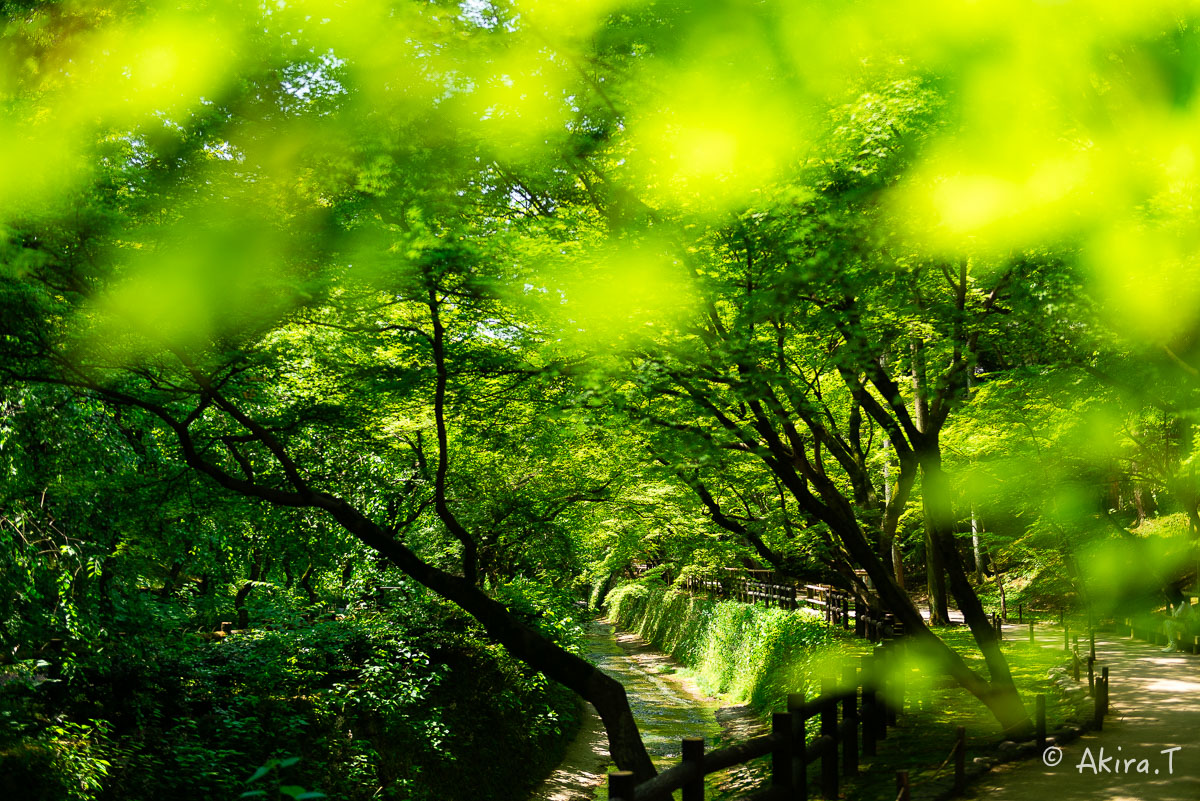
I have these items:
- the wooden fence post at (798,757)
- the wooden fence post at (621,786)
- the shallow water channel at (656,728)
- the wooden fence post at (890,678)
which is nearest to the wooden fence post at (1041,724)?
the wooden fence post at (890,678)

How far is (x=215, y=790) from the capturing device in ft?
27.2

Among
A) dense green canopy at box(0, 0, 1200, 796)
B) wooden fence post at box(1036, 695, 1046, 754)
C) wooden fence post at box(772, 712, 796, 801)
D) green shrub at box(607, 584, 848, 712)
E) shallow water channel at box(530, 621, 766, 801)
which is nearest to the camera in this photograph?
dense green canopy at box(0, 0, 1200, 796)

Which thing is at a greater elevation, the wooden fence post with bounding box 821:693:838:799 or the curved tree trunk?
the curved tree trunk

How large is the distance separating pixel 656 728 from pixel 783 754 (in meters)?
13.0

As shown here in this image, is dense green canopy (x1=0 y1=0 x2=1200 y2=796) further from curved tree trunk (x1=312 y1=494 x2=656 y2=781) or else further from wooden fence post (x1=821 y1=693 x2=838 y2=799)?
wooden fence post (x1=821 y1=693 x2=838 y2=799)

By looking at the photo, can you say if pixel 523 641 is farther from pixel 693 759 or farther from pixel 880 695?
pixel 880 695

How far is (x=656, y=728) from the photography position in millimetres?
19109

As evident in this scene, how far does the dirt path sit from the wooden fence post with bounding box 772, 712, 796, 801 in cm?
210

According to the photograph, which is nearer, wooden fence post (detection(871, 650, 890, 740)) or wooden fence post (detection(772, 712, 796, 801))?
wooden fence post (detection(772, 712, 796, 801))

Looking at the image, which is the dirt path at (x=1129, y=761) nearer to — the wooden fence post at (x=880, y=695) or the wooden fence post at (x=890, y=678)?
the wooden fence post at (x=880, y=695)

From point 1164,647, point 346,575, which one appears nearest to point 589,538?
point 346,575

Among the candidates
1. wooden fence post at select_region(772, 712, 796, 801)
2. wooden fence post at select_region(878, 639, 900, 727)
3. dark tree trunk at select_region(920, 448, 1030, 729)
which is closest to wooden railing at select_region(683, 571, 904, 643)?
wooden fence post at select_region(878, 639, 900, 727)

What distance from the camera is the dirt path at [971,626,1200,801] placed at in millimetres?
7547

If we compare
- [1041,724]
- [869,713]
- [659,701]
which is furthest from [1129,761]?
[659,701]
